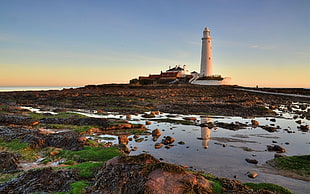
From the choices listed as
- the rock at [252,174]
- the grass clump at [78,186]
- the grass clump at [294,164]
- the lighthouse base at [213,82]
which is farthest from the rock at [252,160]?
the lighthouse base at [213,82]

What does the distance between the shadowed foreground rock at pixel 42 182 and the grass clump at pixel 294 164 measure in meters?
7.32

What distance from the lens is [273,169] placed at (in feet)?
26.4

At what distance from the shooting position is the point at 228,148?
10.7 m

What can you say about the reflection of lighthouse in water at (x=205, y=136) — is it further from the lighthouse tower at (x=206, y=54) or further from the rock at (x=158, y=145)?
the lighthouse tower at (x=206, y=54)

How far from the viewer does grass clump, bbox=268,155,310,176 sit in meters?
7.78

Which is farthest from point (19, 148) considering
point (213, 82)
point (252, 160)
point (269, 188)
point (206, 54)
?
point (206, 54)

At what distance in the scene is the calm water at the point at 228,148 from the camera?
783 centimetres

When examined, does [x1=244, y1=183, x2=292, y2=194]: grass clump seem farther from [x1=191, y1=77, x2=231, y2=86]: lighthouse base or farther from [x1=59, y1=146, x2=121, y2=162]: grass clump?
[x1=191, y1=77, x2=231, y2=86]: lighthouse base

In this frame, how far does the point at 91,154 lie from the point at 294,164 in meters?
7.89

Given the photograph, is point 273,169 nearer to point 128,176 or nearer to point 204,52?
point 128,176

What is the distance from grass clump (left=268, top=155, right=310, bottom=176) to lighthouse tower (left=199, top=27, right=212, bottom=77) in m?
66.5

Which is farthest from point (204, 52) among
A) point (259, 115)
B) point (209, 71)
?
point (259, 115)

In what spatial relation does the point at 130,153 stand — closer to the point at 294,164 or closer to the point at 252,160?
the point at 252,160

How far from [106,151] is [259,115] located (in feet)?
53.6
